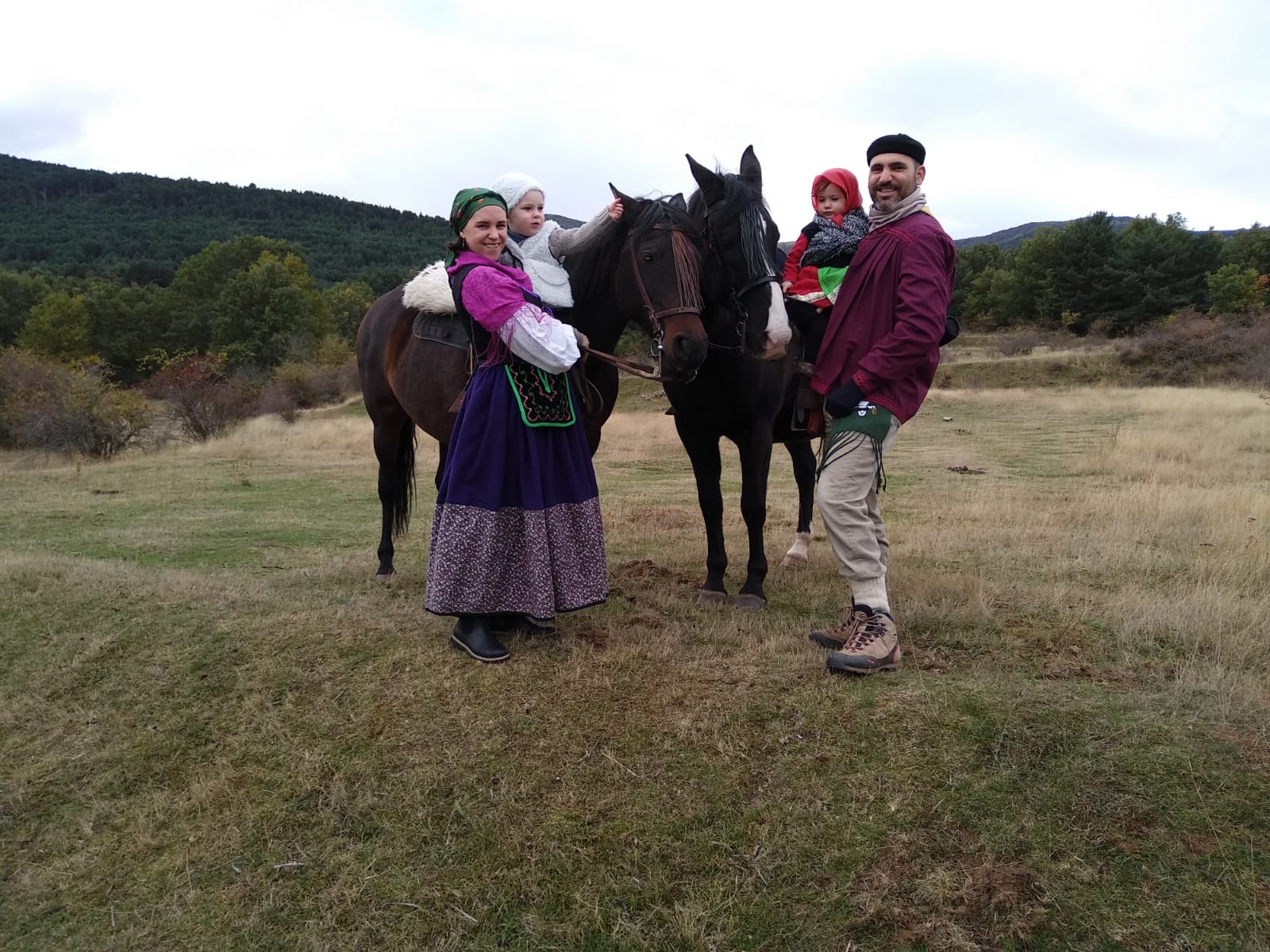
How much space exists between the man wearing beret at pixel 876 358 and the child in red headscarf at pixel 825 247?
0.46 metres

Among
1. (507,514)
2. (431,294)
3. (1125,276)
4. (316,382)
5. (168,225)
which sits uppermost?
(168,225)

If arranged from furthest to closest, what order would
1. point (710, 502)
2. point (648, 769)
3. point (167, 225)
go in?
point (167, 225), point (710, 502), point (648, 769)

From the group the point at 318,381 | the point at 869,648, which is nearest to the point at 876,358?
the point at 869,648

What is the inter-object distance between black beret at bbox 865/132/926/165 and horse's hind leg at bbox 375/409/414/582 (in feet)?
13.7

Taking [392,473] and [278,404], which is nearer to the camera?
[392,473]

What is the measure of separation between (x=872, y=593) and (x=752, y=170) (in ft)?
7.92

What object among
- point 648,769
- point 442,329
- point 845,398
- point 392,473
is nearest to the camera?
point 648,769

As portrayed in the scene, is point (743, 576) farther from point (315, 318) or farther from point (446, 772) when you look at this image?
point (315, 318)

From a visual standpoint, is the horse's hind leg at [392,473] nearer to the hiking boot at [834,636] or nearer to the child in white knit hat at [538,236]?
the child in white knit hat at [538,236]

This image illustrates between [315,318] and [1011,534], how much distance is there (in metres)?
58.8

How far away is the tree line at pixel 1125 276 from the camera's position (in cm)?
4550

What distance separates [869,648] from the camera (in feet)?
11.7

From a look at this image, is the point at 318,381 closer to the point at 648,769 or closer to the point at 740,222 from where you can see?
the point at 740,222

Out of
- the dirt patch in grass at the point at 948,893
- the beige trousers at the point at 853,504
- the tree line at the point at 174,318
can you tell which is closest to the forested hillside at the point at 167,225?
the tree line at the point at 174,318
